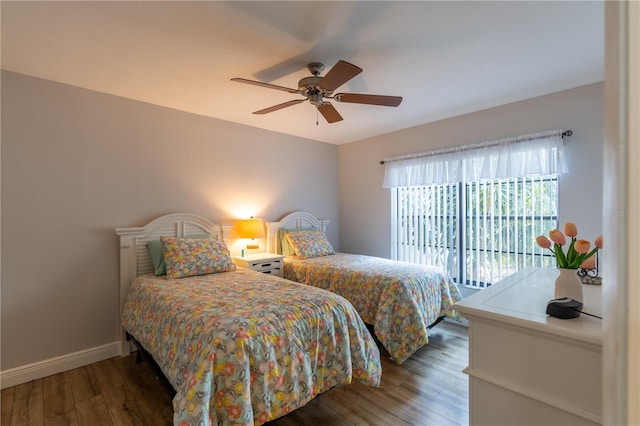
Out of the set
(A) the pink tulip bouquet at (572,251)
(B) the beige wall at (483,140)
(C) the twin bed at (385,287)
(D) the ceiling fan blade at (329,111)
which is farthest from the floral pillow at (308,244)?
(A) the pink tulip bouquet at (572,251)

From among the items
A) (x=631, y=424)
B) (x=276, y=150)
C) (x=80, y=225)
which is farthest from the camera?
(x=276, y=150)

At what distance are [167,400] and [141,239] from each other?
4.90 ft

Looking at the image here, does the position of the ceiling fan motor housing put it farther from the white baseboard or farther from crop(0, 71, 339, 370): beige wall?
the white baseboard

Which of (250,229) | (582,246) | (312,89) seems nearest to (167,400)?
(250,229)

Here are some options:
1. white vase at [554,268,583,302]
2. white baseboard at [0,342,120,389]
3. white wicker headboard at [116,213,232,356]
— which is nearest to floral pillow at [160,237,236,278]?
white wicker headboard at [116,213,232,356]

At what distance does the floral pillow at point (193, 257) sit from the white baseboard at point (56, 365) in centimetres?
95

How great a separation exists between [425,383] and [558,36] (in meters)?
2.62

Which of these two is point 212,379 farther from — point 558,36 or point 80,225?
point 558,36

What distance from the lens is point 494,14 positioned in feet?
5.67

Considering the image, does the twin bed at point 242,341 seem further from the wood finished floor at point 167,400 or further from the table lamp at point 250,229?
the table lamp at point 250,229

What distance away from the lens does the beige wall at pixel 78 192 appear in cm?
234

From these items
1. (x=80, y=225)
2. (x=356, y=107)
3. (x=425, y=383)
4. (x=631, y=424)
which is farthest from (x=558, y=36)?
(x=80, y=225)

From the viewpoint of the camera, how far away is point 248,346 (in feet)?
4.99

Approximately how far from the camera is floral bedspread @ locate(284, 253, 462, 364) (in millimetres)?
2547
